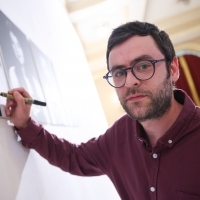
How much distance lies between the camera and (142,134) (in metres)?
0.90

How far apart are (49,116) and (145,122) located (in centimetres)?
44

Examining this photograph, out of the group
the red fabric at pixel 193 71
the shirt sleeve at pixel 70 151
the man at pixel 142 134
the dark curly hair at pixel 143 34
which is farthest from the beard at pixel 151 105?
the red fabric at pixel 193 71

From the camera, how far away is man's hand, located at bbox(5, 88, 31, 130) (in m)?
0.67

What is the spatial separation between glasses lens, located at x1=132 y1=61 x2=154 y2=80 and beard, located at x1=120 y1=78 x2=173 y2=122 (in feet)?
0.21

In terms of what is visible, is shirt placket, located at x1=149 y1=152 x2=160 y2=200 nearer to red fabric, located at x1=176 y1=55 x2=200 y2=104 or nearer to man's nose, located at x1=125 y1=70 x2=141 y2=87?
man's nose, located at x1=125 y1=70 x2=141 y2=87

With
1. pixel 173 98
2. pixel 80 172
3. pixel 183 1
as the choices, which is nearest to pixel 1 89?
pixel 80 172

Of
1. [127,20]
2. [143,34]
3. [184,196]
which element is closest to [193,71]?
[127,20]

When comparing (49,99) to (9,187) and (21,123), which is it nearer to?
(21,123)

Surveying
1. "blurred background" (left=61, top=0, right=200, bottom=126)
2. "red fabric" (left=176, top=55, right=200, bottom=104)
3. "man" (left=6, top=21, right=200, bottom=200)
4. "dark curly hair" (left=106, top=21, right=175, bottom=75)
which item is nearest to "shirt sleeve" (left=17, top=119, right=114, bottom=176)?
"man" (left=6, top=21, right=200, bottom=200)

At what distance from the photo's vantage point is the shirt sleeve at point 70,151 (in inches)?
29.4

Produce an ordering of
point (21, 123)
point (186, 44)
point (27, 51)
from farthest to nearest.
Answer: point (186, 44) → point (27, 51) → point (21, 123)

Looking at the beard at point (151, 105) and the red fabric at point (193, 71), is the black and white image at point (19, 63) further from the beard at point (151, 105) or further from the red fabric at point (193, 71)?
the red fabric at point (193, 71)

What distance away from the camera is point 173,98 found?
0.91m

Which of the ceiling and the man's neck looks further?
the ceiling
